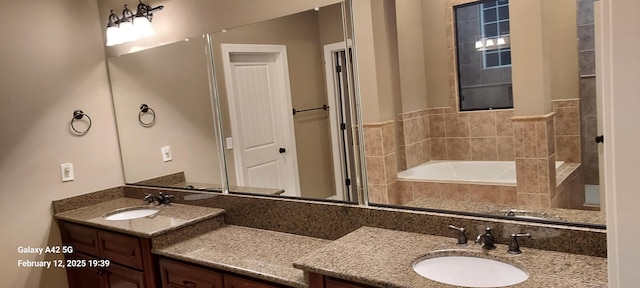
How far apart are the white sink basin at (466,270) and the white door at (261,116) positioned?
96 centimetres

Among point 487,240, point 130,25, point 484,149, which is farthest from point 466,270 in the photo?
point 130,25

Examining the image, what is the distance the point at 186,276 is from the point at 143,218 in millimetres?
656

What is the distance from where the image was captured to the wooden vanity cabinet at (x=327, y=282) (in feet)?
5.00

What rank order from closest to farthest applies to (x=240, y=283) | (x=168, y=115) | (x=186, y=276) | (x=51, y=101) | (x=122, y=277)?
(x=240, y=283) → (x=186, y=276) → (x=122, y=277) → (x=51, y=101) → (x=168, y=115)

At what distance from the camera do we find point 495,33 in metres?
2.38

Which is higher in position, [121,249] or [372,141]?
[372,141]

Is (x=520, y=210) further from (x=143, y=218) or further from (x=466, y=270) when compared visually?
(x=143, y=218)

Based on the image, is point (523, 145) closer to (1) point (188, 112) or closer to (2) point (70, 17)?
(1) point (188, 112)

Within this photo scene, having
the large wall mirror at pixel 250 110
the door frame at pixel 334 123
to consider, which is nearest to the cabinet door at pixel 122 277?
the large wall mirror at pixel 250 110

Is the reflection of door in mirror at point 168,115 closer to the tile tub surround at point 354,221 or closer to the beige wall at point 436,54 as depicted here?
the tile tub surround at point 354,221

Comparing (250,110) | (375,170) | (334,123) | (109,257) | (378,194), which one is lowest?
(109,257)

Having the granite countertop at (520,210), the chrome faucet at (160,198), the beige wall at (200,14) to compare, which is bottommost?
the chrome faucet at (160,198)

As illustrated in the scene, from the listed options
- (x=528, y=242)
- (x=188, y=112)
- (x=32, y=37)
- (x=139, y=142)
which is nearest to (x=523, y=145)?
(x=528, y=242)

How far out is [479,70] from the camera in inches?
104
